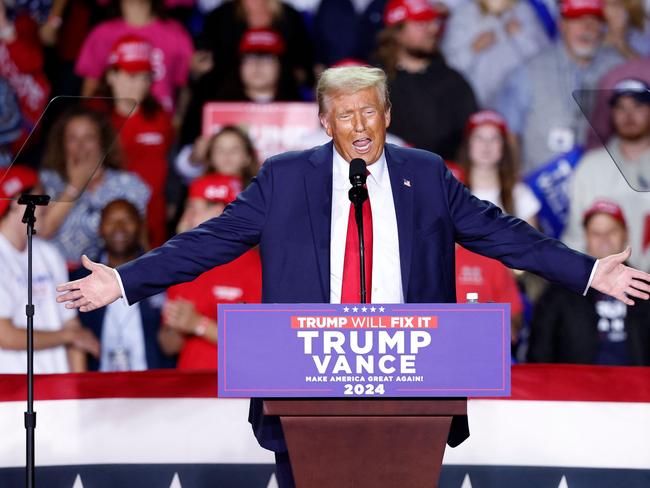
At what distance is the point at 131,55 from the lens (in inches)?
221

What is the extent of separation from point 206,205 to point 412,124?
1108 millimetres

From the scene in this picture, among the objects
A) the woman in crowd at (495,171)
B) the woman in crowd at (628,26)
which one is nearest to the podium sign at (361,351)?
the woman in crowd at (495,171)

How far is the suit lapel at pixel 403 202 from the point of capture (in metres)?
→ 2.89

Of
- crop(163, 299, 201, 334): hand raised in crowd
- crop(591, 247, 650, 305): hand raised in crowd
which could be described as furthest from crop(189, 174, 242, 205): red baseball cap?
crop(591, 247, 650, 305): hand raised in crowd

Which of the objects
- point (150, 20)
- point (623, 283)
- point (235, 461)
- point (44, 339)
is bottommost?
point (235, 461)

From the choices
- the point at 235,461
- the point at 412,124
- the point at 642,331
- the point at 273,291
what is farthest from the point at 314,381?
the point at 412,124

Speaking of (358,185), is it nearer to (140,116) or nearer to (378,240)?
(378,240)

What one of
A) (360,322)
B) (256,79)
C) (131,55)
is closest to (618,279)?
(360,322)

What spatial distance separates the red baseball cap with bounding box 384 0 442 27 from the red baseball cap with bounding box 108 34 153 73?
3.91ft

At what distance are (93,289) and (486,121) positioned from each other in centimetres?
294

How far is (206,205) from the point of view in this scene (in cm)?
510

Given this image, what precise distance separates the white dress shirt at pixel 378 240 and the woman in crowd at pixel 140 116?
267 cm

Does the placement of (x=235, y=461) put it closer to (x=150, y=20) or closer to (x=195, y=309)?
(x=195, y=309)

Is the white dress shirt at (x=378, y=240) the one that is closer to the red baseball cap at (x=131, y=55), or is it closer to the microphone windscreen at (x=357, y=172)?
the microphone windscreen at (x=357, y=172)
